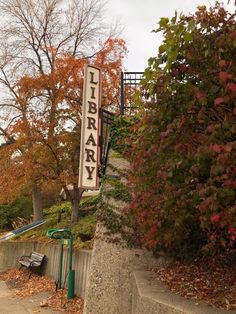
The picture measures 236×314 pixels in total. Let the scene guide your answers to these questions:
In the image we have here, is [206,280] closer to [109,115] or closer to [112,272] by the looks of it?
[112,272]

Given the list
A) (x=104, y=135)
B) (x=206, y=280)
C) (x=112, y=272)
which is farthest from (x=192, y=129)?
(x=104, y=135)

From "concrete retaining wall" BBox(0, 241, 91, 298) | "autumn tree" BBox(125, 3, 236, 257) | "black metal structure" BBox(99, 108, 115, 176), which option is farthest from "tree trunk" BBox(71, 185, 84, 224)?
"autumn tree" BBox(125, 3, 236, 257)

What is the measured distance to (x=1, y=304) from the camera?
9062mm

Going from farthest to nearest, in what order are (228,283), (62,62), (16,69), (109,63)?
(16,69) < (109,63) < (62,62) < (228,283)

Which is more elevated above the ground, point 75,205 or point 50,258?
point 75,205

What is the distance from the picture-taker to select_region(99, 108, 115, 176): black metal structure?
9.02 metres

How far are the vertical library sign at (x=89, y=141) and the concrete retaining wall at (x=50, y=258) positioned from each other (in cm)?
171

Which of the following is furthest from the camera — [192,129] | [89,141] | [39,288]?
[39,288]

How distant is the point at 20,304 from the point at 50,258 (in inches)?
105

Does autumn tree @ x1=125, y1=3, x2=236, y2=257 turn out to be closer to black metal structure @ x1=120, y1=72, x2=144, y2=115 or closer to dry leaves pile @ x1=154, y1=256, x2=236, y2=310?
dry leaves pile @ x1=154, y1=256, x2=236, y2=310

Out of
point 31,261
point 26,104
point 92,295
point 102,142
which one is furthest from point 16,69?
point 92,295

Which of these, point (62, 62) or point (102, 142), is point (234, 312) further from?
point (62, 62)

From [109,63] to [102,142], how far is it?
25.0 ft

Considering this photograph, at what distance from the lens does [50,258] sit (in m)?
11.7
